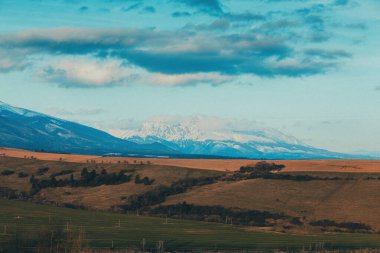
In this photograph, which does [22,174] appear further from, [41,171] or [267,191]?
[267,191]

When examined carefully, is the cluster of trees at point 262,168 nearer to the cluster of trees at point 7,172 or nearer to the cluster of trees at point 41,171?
the cluster of trees at point 41,171

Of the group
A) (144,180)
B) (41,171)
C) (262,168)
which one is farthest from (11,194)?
(262,168)

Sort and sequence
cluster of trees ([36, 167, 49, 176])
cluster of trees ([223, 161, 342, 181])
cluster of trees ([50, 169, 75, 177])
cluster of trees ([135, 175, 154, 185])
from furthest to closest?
1. cluster of trees ([36, 167, 49, 176])
2. cluster of trees ([50, 169, 75, 177])
3. cluster of trees ([135, 175, 154, 185])
4. cluster of trees ([223, 161, 342, 181])

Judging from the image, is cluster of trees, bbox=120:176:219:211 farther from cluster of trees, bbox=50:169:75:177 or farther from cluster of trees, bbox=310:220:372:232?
cluster of trees, bbox=310:220:372:232

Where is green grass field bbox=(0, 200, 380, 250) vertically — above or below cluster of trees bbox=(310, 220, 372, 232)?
below

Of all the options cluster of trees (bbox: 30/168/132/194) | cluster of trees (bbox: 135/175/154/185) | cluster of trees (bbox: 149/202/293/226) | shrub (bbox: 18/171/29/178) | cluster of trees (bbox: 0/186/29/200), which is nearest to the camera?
cluster of trees (bbox: 149/202/293/226)

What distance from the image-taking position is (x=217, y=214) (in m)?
143

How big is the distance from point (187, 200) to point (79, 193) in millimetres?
30417

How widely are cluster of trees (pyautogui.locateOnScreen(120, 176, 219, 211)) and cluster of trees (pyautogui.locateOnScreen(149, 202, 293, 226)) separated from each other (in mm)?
4669

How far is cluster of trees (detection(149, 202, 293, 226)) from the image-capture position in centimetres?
13788

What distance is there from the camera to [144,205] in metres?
154

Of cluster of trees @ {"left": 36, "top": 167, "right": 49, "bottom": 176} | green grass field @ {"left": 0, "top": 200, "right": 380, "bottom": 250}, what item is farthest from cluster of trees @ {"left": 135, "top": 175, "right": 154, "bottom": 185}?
cluster of trees @ {"left": 36, "top": 167, "right": 49, "bottom": 176}

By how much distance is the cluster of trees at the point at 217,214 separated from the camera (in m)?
138

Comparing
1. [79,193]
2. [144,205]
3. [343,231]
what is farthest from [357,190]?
[79,193]
